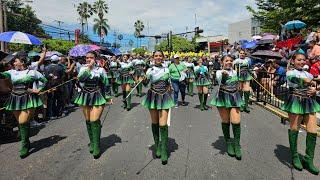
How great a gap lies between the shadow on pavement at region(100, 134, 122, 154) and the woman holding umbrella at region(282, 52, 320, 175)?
383cm

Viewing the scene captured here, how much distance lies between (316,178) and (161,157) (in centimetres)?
270

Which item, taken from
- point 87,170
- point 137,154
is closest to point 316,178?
point 137,154

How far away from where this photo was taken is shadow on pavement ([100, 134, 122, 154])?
798 centimetres

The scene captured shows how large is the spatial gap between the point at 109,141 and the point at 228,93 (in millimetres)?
3125

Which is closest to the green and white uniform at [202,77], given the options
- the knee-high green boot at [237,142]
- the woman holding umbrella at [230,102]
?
the woman holding umbrella at [230,102]

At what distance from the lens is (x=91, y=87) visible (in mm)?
7340

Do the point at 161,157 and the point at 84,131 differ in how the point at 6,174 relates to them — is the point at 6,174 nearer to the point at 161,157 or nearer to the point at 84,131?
the point at 161,157

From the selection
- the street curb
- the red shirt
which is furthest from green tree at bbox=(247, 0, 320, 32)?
the red shirt

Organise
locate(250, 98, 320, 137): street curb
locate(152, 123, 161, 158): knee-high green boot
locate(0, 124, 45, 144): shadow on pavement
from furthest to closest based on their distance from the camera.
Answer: locate(250, 98, 320, 137): street curb, locate(0, 124, 45, 144): shadow on pavement, locate(152, 123, 161, 158): knee-high green boot

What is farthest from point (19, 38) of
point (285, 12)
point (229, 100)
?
point (285, 12)

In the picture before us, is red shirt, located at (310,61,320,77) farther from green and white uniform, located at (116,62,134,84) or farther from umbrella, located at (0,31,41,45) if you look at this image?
umbrella, located at (0,31,41,45)

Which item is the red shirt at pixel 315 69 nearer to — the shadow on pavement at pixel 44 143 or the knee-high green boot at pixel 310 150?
the knee-high green boot at pixel 310 150

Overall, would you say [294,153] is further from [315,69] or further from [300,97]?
[315,69]

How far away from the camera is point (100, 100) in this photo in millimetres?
7285
